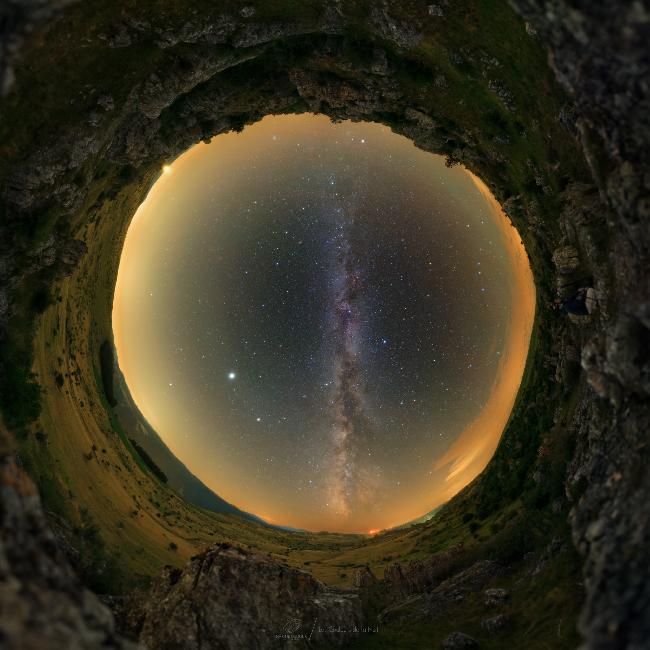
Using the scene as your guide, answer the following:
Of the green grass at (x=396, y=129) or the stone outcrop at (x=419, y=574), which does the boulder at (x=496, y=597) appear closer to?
the green grass at (x=396, y=129)

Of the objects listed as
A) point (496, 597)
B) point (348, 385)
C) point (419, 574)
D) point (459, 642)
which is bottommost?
point (459, 642)

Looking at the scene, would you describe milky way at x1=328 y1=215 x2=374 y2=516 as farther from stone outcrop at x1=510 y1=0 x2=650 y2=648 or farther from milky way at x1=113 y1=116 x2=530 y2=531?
stone outcrop at x1=510 y1=0 x2=650 y2=648

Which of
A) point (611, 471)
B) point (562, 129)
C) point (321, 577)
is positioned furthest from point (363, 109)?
point (321, 577)

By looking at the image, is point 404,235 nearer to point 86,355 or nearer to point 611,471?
point 611,471

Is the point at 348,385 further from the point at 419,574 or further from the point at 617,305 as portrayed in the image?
the point at 617,305

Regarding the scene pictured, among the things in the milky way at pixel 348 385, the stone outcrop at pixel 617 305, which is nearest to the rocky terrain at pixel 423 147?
A: the stone outcrop at pixel 617 305

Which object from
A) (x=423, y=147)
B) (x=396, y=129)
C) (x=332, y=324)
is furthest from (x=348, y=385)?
(x=396, y=129)
